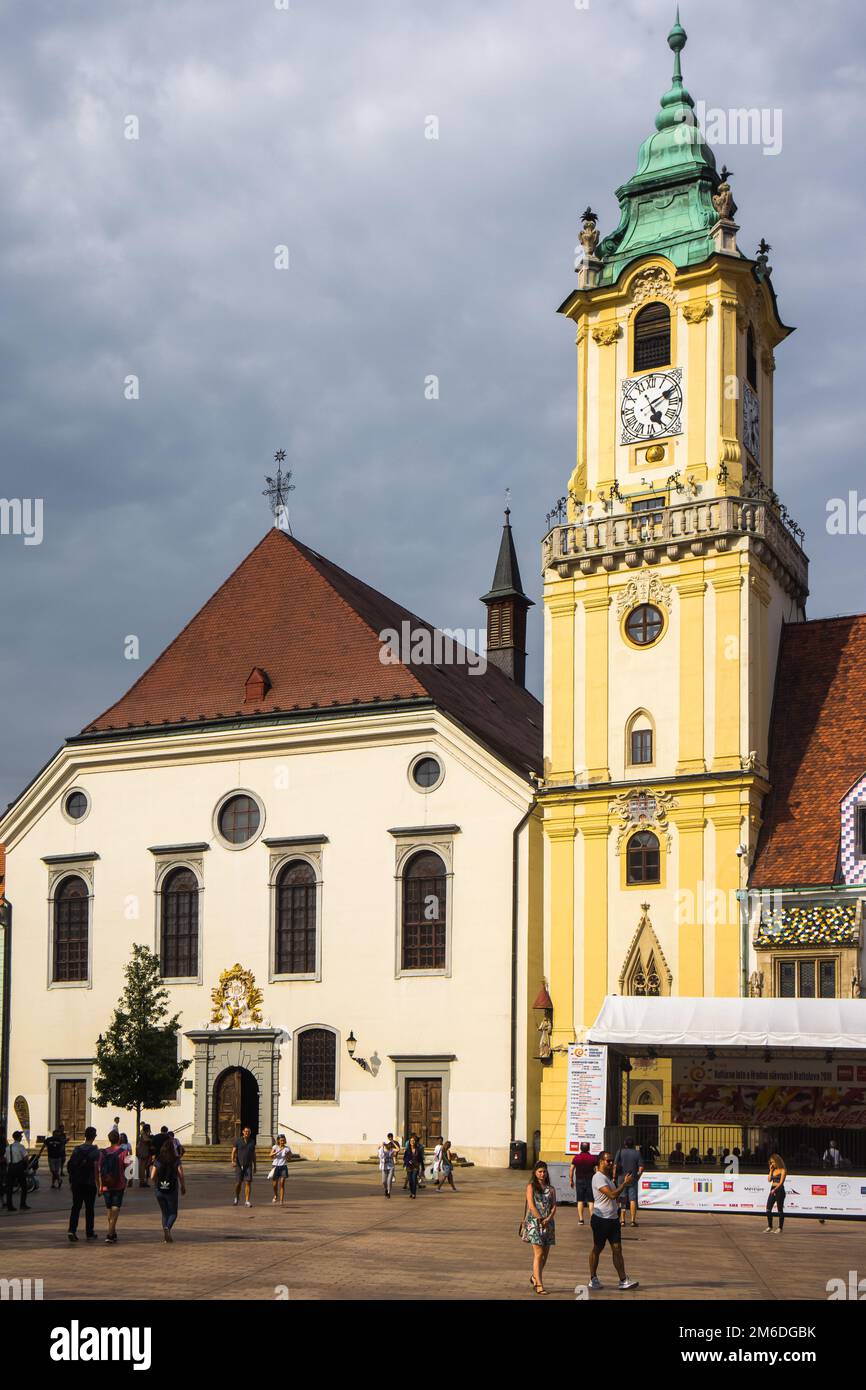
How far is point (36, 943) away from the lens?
48.4 m

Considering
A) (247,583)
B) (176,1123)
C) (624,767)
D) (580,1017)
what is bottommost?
(176,1123)

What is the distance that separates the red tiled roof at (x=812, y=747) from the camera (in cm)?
3931

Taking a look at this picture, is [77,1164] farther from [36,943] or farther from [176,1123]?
[36,943]

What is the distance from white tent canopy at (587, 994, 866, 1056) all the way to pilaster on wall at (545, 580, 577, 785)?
10.8m

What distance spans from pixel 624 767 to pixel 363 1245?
1990cm

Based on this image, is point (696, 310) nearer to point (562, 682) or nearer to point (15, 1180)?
point (562, 682)

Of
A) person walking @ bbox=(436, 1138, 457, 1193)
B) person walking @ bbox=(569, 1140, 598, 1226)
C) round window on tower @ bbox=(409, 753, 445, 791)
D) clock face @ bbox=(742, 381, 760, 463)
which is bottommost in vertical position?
person walking @ bbox=(436, 1138, 457, 1193)

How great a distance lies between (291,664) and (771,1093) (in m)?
19.3

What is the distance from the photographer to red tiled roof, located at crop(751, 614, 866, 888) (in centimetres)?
3931

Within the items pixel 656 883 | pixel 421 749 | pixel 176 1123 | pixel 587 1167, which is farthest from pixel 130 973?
pixel 587 1167

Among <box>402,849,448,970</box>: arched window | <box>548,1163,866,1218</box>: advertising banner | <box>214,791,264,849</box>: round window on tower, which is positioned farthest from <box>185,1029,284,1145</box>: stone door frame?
<box>548,1163,866,1218</box>: advertising banner

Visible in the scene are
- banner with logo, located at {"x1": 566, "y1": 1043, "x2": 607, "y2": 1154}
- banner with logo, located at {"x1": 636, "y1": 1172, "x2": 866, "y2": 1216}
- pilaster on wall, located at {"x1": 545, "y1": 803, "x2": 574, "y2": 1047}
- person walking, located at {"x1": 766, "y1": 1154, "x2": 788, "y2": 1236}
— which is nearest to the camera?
person walking, located at {"x1": 766, "y1": 1154, "x2": 788, "y2": 1236}

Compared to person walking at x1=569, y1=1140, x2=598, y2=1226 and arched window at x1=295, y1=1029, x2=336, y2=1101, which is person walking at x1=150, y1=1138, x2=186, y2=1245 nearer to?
person walking at x1=569, y1=1140, x2=598, y2=1226

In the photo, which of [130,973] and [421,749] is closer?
[130,973]
